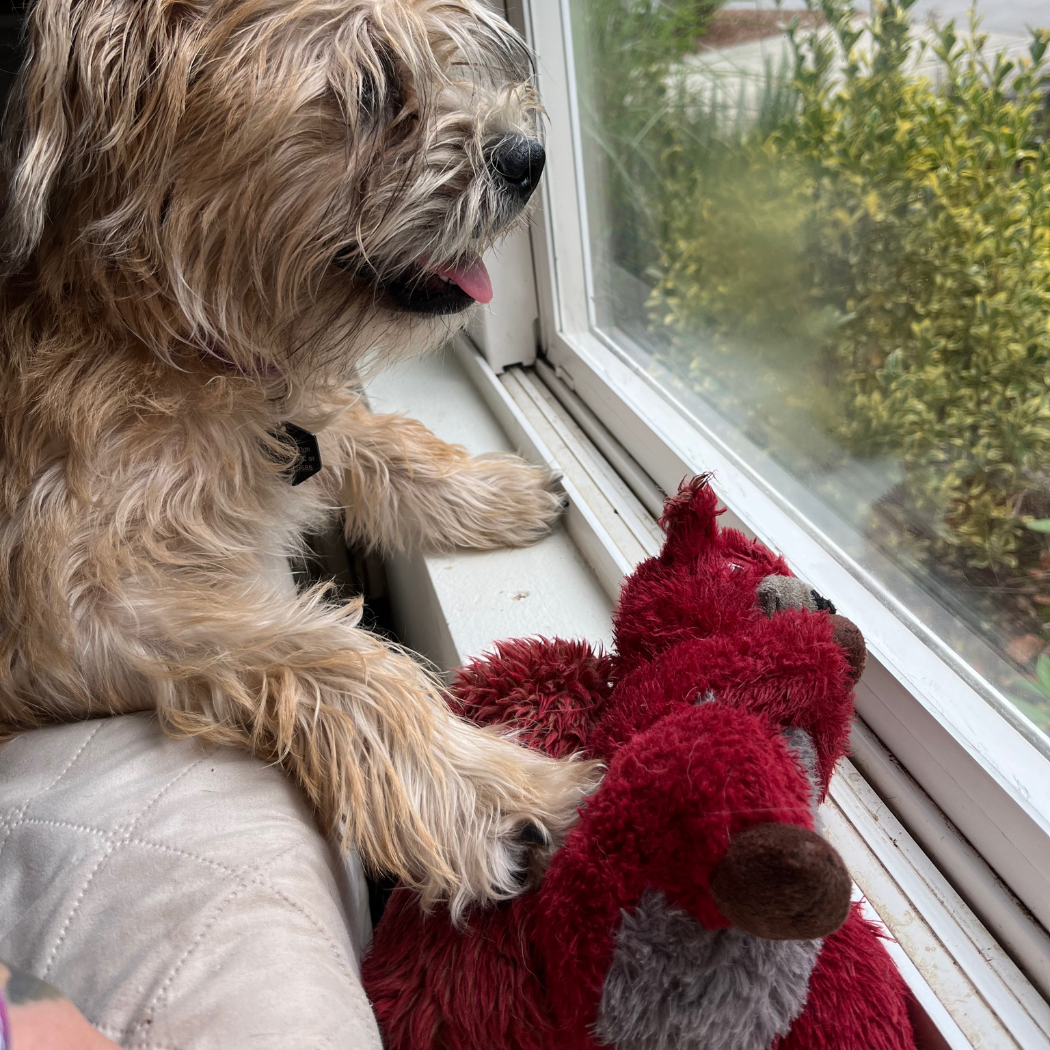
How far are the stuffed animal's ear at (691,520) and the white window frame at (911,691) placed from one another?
0.59 ft

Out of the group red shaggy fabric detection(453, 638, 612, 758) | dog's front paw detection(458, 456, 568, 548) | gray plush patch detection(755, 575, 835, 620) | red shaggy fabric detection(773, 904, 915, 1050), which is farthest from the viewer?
dog's front paw detection(458, 456, 568, 548)

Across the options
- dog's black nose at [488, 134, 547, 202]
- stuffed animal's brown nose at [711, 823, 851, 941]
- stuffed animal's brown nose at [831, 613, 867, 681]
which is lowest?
stuffed animal's brown nose at [831, 613, 867, 681]

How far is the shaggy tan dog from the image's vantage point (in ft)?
2.24

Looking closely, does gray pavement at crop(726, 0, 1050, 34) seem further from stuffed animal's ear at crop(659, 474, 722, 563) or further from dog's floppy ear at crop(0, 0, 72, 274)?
dog's floppy ear at crop(0, 0, 72, 274)

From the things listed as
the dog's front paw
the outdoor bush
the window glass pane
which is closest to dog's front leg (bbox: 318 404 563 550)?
the dog's front paw

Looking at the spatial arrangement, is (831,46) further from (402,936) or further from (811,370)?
(402,936)

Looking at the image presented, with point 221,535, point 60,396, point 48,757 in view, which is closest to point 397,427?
point 221,535

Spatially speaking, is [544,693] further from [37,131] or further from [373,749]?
[37,131]

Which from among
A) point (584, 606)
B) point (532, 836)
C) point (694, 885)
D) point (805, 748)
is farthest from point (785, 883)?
point (584, 606)

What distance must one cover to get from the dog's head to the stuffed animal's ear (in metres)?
0.38

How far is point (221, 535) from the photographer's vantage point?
831 mm

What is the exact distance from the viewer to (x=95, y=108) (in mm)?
692

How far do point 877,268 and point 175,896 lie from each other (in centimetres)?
81

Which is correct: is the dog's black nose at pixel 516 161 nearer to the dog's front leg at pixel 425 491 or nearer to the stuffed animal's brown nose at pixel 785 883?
the dog's front leg at pixel 425 491
